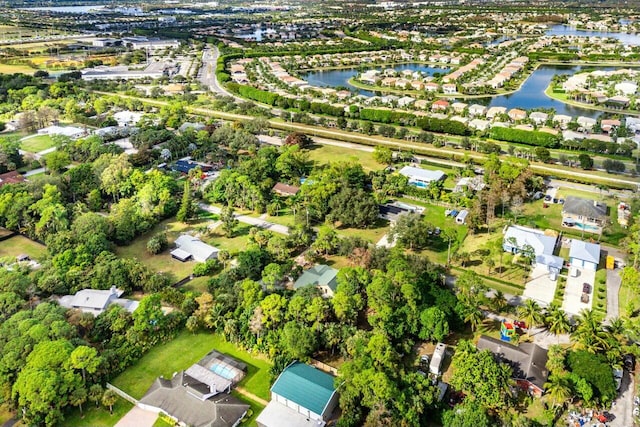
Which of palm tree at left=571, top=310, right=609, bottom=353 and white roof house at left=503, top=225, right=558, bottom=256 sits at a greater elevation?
palm tree at left=571, top=310, right=609, bottom=353

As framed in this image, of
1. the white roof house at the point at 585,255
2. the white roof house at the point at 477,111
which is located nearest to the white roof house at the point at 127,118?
the white roof house at the point at 477,111

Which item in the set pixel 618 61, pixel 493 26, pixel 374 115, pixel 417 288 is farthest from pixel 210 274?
pixel 493 26

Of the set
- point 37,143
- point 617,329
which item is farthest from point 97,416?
point 37,143

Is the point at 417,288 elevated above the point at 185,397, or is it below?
above

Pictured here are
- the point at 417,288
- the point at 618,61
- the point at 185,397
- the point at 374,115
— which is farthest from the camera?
the point at 618,61

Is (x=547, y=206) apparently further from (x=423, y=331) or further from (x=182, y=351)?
(x=182, y=351)

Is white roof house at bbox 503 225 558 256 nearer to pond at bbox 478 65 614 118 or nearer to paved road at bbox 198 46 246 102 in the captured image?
pond at bbox 478 65 614 118

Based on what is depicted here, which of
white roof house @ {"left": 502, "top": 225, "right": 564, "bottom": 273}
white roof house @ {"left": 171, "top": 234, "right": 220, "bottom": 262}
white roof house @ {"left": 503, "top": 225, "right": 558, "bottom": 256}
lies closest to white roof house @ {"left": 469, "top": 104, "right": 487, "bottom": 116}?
white roof house @ {"left": 502, "top": 225, "right": 564, "bottom": 273}
